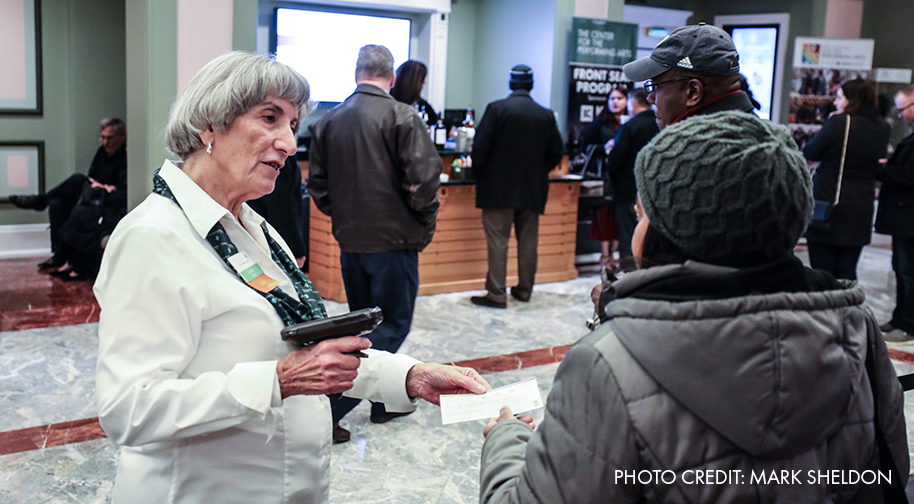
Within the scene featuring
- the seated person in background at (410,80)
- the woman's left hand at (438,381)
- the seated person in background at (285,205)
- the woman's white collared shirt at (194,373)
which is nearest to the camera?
the woman's white collared shirt at (194,373)

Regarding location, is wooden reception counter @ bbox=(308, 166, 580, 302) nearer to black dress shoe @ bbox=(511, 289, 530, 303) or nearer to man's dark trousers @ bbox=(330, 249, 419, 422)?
black dress shoe @ bbox=(511, 289, 530, 303)

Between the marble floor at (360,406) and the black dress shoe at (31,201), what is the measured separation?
0.55 m

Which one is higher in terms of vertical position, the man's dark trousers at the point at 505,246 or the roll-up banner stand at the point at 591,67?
the roll-up banner stand at the point at 591,67

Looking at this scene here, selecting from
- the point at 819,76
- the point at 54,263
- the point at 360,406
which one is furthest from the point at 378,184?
the point at 819,76

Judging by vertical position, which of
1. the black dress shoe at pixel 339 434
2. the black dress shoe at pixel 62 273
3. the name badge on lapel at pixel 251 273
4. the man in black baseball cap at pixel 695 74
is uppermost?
the man in black baseball cap at pixel 695 74

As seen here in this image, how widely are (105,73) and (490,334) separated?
4648 mm

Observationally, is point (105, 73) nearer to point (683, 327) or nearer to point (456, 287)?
point (456, 287)

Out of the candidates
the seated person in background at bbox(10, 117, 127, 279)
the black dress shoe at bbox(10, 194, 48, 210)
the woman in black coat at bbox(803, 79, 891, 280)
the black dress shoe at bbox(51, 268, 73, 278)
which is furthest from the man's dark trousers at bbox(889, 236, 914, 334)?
the black dress shoe at bbox(10, 194, 48, 210)

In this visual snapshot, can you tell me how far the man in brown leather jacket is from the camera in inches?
150

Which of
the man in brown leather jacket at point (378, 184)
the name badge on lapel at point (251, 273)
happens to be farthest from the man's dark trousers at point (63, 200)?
the name badge on lapel at point (251, 273)

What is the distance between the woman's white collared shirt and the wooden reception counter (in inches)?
170

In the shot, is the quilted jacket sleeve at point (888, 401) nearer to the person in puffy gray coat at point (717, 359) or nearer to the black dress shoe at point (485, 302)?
the person in puffy gray coat at point (717, 359)

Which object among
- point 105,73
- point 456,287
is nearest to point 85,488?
point 456,287

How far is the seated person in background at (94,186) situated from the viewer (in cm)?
650
